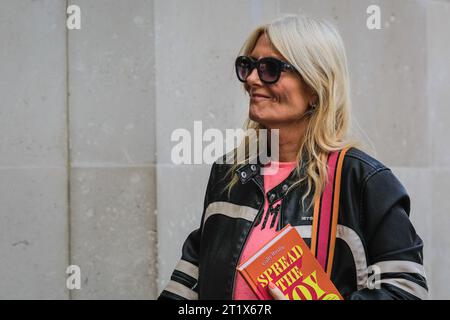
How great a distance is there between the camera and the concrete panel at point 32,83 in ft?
10.8

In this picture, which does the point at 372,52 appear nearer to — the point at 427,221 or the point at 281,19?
the point at 427,221

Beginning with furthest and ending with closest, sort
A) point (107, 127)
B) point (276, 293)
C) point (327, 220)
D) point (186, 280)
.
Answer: point (107, 127), point (186, 280), point (327, 220), point (276, 293)

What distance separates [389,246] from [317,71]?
625mm

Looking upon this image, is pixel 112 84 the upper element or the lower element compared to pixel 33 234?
upper

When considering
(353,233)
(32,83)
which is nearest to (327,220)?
(353,233)

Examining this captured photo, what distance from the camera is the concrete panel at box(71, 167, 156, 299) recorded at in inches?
137

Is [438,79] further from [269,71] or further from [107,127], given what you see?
[269,71]

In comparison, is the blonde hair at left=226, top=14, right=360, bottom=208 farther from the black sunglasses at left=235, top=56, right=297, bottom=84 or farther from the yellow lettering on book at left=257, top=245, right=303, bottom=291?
the yellow lettering on book at left=257, top=245, right=303, bottom=291

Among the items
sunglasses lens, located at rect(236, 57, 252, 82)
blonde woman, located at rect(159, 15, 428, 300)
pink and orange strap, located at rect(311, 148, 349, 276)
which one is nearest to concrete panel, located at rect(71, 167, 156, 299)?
blonde woman, located at rect(159, 15, 428, 300)

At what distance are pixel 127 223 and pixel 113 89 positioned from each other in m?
0.72

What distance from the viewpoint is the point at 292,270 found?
193 cm

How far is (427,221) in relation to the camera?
4.31 metres

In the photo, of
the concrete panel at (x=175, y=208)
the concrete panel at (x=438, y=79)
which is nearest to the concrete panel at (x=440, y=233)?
the concrete panel at (x=438, y=79)
